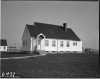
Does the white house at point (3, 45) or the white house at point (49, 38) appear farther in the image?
the white house at point (49, 38)

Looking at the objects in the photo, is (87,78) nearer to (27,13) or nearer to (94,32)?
(94,32)

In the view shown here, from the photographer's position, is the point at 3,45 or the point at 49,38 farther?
the point at 49,38

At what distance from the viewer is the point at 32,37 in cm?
721

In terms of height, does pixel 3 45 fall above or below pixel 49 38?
below

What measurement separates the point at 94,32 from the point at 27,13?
267 cm

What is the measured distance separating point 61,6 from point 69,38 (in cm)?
489

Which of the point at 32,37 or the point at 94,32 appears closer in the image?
the point at 94,32

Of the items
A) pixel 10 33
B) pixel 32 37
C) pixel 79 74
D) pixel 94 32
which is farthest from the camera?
pixel 32 37

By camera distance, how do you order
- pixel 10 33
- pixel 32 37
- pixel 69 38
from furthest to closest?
1. pixel 69 38
2. pixel 32 37
3. pixel 10 33

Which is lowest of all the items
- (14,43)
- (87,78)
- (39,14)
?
(87,78)

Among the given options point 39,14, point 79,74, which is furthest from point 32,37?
point 79,74

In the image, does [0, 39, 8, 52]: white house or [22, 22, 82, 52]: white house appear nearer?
[0, 39, 8, 52]: white house

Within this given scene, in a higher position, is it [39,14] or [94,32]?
[39,14]

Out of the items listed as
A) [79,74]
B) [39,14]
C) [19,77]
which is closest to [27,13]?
[39,14]
